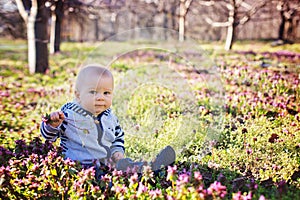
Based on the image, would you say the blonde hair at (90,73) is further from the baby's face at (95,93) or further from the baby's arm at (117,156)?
the baby's arm at (117,156)

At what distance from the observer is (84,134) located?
3.66 m

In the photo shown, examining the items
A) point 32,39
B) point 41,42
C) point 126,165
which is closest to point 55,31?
point 41,42

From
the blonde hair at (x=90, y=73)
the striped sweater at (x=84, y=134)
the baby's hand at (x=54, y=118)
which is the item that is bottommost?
the striped sweater at (x=84, y=134)

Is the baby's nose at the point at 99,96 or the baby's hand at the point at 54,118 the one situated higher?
the baby's nose at the point at 99,96

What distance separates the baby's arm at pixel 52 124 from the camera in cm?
343

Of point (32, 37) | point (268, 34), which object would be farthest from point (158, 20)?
point (32, 37)

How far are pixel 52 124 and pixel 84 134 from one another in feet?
1.09

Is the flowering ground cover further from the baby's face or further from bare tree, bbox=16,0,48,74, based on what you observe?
bare tree, bbox=16,0,48,74

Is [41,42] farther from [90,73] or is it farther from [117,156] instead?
[117,156]

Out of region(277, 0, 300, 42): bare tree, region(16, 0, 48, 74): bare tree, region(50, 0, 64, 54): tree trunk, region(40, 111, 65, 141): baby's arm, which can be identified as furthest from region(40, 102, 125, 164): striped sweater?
region(277, 0, 300, 42): bare tree

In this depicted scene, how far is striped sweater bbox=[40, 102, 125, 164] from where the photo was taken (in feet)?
12.0

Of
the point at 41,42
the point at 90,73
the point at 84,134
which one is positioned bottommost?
the point at 84,134

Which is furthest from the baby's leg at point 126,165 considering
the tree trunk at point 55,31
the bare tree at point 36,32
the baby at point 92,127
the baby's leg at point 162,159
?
the tree trunk at point 55,31

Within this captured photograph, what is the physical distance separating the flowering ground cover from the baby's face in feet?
1.84
